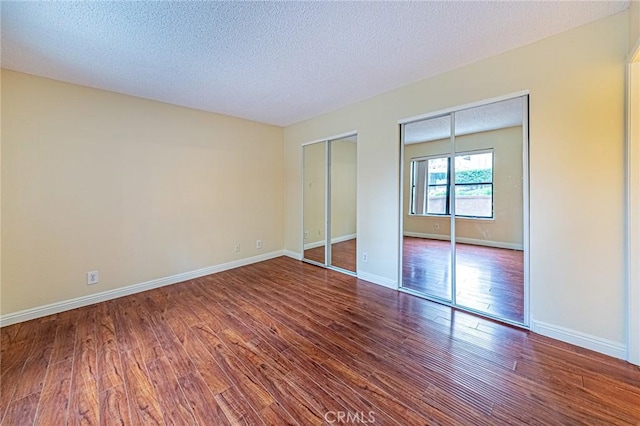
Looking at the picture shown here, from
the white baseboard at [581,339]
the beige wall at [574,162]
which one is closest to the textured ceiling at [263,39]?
the beige wall at [574,162]

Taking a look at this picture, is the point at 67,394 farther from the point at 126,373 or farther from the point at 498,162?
the point at 498,162

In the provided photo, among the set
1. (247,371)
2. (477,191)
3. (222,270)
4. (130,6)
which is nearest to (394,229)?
(477,191)

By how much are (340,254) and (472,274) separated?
85.2 inches

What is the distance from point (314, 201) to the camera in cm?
476

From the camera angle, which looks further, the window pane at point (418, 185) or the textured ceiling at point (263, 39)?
the window pane at point (418, 185)

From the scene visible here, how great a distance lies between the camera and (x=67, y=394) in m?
1.66

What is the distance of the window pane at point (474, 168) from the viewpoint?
109 inches

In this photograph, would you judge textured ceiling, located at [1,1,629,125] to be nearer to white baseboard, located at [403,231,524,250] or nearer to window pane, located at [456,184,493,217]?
window pane, located at [456,184,493,217]

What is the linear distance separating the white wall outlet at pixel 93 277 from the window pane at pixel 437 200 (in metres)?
4.37

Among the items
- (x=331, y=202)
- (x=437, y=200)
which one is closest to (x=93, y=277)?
(x=331, y=202)

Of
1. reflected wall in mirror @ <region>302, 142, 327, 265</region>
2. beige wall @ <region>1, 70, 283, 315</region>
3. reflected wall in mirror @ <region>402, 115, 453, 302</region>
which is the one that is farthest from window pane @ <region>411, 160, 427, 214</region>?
beige wall @ <region>1, 70, 283, 315</region>

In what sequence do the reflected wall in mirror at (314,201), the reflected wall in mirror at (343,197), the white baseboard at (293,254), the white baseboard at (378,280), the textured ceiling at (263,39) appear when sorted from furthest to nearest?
1. the white baseboard at (293,254)
2. the reflected wall in mirror at (314,201)
3. the reflected wall in mirror at (343,197)
4. the white baseboard at (378,280)
5. the textured ceiling at (263,39)

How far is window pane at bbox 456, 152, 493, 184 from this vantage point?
277cm

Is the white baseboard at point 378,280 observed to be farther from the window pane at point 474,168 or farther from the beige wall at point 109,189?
the beige wall at point 109,189
